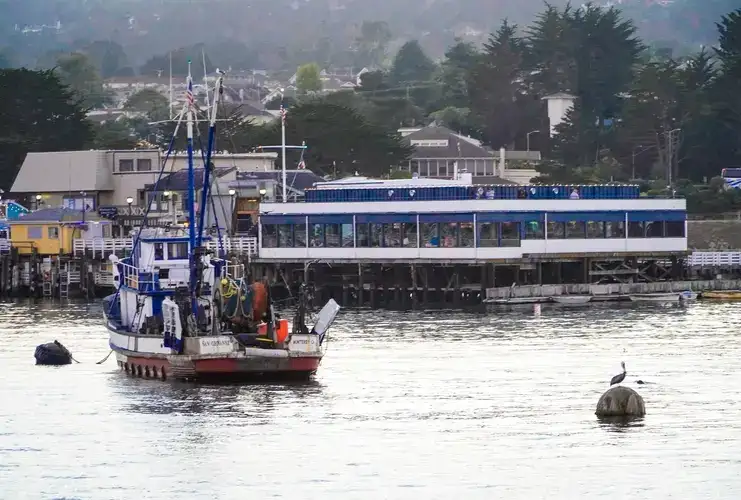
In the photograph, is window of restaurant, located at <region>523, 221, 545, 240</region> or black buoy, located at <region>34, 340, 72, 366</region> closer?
black buoy, located at <region>34, 340, 72, 366</region>

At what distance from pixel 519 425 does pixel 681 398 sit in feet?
27.7

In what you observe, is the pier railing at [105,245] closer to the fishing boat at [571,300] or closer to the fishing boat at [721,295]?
the fishing boat at [571,300]

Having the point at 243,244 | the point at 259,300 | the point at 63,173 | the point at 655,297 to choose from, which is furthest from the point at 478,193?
the point at 259,300

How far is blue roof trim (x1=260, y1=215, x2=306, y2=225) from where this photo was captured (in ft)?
432

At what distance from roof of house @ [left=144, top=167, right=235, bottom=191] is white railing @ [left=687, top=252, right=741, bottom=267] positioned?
1378 inches

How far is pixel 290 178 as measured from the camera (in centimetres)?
15612

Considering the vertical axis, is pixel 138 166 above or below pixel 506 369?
above

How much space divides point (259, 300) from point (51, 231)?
6839 cm

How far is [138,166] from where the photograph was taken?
15900cm

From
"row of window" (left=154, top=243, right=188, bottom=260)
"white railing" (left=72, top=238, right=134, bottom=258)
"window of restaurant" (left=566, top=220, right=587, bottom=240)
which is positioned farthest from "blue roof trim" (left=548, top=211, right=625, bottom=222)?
"row of window" (left=154, top=243, right=188, bottom=260)

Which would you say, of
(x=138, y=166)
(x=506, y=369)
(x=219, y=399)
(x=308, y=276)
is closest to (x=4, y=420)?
(x=219, y=399)

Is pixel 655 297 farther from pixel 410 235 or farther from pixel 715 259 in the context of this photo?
pixel 410 235

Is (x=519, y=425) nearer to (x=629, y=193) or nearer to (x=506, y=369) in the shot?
(x=506, y=369)

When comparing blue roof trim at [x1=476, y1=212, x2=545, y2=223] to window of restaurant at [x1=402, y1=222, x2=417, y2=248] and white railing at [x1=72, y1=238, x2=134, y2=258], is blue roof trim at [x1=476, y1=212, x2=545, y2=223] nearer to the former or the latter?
window of restaurant at [x1=402, y1=222, x2=417, y2=248]
